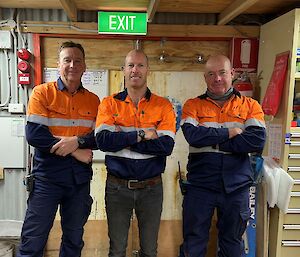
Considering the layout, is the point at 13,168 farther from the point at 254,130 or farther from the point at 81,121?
the point at 254,130

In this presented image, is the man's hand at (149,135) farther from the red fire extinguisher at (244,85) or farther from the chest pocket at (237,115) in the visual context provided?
the red fire extinguisher at (244,85)

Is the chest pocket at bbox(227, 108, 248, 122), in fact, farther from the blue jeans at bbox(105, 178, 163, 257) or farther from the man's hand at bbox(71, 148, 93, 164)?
the man's hand at bbox(71, 148, 93, 164)

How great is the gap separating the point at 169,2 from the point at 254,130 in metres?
1.28

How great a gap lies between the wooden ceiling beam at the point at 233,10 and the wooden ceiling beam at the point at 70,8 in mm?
1254

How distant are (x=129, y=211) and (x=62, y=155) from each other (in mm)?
552

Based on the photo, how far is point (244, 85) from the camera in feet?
9.44

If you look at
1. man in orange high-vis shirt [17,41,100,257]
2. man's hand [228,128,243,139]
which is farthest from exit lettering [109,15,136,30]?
man's hand [228,128,243,139]

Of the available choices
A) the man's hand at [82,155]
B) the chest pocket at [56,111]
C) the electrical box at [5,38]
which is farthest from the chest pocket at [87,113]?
the electrical box at [5,38]

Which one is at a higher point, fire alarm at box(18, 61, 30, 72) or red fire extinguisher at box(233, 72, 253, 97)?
fire alarm at box(18, 61, 30, 72)

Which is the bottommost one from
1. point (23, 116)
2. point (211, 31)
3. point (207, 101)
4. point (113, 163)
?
point (113, 163)

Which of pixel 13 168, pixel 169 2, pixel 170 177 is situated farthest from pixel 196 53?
pixel 13 168

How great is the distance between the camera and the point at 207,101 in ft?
7.07

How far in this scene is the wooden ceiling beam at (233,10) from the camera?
2325 millimetres

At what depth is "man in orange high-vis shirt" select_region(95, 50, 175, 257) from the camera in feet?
6.34
